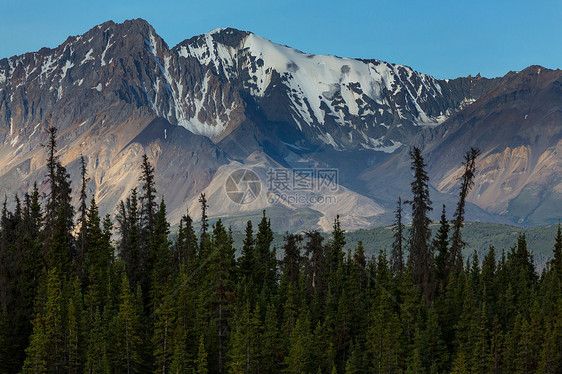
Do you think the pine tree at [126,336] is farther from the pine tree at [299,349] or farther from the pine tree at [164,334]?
the pine tree at [299,349]

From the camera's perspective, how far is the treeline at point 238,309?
79.2m

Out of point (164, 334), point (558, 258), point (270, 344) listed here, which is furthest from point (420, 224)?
point (558, 258)

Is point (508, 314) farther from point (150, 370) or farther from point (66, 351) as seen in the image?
point (66, 351)

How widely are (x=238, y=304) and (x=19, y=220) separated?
29.2m

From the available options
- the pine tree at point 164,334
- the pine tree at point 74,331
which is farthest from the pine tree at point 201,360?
the pine tree at point 74,331

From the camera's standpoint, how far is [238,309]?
85.1 metres

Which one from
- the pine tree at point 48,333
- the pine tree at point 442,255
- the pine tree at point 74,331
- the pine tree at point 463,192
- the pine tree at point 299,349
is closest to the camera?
the pine tree at point 48,333

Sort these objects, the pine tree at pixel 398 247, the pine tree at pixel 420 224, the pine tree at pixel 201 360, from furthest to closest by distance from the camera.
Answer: the pine tree at pixel 398 247
the pine tree at pixel 420 224
the pine tree at pixel 201 360

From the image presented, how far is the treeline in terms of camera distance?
79250 millimetres

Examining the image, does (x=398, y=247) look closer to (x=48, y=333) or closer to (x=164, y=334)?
(x=164, y=334)

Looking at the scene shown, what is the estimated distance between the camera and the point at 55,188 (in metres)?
85.0

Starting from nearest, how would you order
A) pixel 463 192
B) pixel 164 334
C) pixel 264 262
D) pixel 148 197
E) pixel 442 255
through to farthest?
pixel 164 334 → pixel 463 192 → pixel 148 197 → pixel 442 255 → pixel 264 262

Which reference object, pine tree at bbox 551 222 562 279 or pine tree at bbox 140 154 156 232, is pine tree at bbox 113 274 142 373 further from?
pine tree at bbox 551 222 562 279

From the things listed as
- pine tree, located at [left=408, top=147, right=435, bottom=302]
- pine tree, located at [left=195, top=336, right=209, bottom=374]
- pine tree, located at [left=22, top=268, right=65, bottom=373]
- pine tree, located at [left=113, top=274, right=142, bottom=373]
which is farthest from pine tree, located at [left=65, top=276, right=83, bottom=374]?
pine tree, located at [left=408, top=147, right=435, bottom=302]
